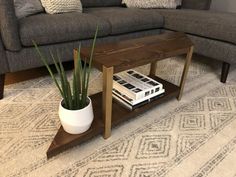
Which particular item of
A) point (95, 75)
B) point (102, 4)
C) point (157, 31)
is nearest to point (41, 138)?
point (95, 75)

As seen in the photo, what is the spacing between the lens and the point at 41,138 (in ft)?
3.65

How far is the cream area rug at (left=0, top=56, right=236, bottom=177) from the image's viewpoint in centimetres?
97

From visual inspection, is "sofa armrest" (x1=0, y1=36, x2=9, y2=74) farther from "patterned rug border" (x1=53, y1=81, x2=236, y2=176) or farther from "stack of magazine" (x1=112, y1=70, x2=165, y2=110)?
"patterned rug border" (x1=53, y1=81, x2=236, y2=176)

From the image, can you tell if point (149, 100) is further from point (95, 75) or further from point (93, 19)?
point (93, 19)

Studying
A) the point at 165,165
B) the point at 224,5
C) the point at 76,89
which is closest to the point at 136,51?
the point at 76,89

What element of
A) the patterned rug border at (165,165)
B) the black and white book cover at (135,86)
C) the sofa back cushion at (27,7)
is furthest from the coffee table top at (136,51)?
the sofa back cushion at (27,7)

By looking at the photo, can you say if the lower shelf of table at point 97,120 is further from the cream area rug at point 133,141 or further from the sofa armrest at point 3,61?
the sofa armrest at point 3,61

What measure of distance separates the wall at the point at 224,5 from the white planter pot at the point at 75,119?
260 cm

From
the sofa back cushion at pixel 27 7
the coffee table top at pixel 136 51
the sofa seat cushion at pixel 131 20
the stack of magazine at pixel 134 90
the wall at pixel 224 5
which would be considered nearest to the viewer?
the coffee table top at pixel 136 51

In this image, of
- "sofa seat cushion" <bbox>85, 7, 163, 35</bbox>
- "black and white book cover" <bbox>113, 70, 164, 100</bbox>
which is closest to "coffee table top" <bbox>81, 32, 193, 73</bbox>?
"black and white book cover" <bbox>113, 70, 164, 100</bbox>

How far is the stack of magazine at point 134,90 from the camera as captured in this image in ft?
4.01

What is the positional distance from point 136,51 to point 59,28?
2.17 feet

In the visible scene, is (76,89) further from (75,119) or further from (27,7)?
(27,7)

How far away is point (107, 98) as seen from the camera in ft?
3.34
